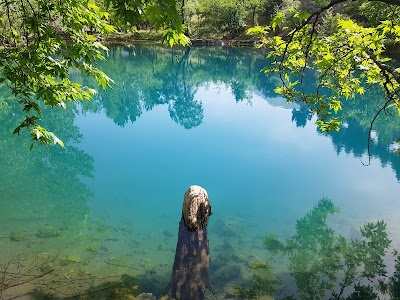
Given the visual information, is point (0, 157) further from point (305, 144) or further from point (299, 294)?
point (305, 144)

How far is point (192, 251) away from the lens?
871 centimetres

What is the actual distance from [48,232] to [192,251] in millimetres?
5277

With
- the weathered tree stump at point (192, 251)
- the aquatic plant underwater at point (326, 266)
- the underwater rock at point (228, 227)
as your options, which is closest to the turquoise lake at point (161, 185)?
the underwater rock at point (228, 227)

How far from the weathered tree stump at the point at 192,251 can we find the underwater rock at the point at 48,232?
465cm

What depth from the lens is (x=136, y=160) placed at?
62.3 ft

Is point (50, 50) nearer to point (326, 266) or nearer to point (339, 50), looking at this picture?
point (339, 50)

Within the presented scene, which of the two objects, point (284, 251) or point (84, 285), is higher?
point (284, 251)

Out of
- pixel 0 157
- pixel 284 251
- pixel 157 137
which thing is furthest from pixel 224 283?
pixel 157 137

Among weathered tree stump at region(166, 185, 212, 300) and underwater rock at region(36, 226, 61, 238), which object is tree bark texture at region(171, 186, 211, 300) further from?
underwater rock at region(36, 226, 61, 238)

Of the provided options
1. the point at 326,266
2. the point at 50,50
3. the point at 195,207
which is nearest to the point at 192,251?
the point at 195,207

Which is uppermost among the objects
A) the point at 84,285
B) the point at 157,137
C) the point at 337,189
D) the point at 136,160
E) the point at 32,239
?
the point at 157,137

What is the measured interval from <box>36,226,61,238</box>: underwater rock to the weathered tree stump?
15.3ft

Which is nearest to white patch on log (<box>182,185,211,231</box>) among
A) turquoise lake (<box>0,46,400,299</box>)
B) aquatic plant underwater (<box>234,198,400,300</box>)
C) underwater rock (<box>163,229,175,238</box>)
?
turquoise lake (<box>0,46,400,299</box>)

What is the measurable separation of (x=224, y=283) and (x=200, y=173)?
8.75m
